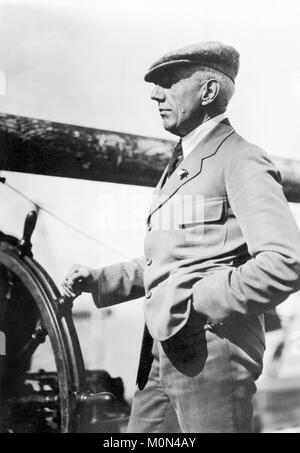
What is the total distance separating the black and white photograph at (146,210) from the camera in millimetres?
1492

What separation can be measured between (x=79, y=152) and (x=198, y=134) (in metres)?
0.52

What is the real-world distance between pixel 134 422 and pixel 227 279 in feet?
1.93

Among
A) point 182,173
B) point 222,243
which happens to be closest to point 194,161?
point 182,173

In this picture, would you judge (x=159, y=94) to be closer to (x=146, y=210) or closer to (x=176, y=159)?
(x=176, y=159)

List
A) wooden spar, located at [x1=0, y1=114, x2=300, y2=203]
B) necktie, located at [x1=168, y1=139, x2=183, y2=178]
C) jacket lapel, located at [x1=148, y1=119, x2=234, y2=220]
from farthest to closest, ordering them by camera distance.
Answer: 1. wooden spar, located at [x1=0, y1=114, x2=300, y2=203]
2. necktie, located at [x1=168, y1=139, x2=183, y2=178]
3. jacket lapel, located at [x1=148, y1=119, x2=234, y2=220]

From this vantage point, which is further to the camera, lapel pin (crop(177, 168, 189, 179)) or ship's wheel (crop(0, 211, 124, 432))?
ship's wheel (crop(0, 211, 124, 432))

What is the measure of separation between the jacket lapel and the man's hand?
299mm

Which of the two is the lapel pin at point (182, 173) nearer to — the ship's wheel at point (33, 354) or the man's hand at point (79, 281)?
the man's hand at point (79, 281)

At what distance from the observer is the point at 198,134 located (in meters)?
1.69

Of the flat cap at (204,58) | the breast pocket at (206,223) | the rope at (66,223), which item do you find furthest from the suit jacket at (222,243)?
the rope at (66,223)

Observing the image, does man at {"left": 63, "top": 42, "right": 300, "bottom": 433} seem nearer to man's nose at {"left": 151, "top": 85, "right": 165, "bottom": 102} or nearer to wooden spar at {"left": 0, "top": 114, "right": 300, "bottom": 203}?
man's nose at {"left": 151, "top": 85, "right": 165, "bottom": 102}

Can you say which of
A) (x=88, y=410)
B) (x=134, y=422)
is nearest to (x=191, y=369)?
(x=134, y=422)

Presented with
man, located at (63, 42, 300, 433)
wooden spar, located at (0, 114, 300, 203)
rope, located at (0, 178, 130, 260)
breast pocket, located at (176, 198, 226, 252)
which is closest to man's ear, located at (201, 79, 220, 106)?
man, located at (63, 42, 300, 433)

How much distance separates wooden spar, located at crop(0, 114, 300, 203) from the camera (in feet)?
6.30
